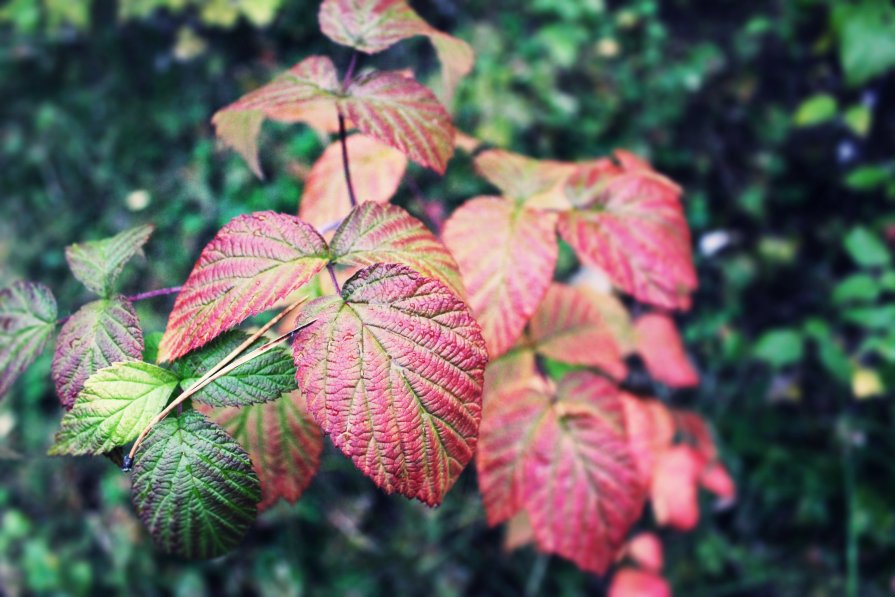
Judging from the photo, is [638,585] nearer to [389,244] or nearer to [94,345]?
[389,244]

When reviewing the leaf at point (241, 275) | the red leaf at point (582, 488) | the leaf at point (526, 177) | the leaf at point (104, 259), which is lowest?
the red leaf at point (582, 488)

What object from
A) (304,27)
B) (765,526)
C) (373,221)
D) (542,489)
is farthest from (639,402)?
(304,27)

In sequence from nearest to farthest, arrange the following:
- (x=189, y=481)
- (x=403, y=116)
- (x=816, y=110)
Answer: (x=189, y=481) < (x=403, y=116) < (x=816, y=110)

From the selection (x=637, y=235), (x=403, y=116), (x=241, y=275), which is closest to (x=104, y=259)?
(x=241, y=275)

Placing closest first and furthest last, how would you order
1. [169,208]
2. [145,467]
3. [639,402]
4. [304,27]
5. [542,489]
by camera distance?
[145,467], [542,489], [639,402], [169,208], [304,27]

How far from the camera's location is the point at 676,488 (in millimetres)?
1731

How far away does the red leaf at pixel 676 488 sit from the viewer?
171 cm

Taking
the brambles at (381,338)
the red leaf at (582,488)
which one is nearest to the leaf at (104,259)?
the brambles at (381,338)

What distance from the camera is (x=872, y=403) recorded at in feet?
7.85

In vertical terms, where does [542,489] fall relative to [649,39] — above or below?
below

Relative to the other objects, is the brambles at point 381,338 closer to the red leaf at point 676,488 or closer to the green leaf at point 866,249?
the red leaf at point 676,488

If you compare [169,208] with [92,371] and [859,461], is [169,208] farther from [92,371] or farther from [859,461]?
[859,461]

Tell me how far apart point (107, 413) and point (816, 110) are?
2730 mm

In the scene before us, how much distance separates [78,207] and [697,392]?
2.82m
